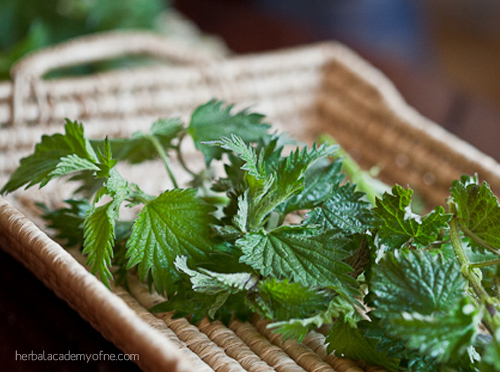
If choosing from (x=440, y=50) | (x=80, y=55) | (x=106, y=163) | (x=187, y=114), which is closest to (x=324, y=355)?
(x=106, y=163)

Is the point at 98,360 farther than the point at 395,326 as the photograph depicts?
Yes

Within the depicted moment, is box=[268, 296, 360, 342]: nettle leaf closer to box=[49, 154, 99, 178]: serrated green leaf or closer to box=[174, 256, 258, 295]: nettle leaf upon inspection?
box=[174, 256, 258, 295]: nettle leaf

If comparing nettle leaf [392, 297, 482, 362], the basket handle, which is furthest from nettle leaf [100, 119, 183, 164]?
nettle leaf [392, 297, 482, 362]

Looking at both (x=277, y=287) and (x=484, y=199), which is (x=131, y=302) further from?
(x=484, y=199)

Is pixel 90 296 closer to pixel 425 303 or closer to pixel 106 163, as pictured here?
pixel 106 163

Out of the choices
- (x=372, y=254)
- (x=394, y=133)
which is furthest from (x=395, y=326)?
(x=394, y=133)

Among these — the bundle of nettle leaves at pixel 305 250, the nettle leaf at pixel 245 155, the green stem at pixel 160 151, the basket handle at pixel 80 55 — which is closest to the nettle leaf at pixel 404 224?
the bundle of nettle leaves at pixel 305 250

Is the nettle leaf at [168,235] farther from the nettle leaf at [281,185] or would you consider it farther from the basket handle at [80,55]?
the basket handle at [80,55]
